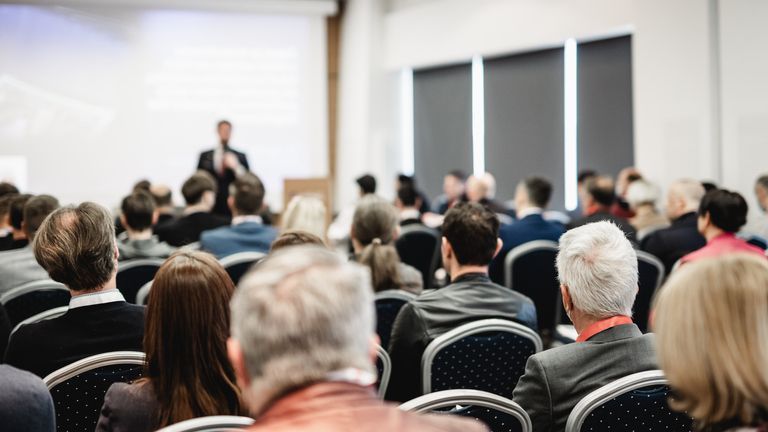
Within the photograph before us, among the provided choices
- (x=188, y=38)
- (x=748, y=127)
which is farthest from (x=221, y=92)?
(x=748, y=127)

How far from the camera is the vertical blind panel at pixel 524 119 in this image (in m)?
9.73

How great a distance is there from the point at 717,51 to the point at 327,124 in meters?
5.54

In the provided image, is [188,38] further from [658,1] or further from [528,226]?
[528,226]

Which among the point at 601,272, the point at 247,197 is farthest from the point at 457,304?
the point at 247,197

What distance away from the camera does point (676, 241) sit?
5137mm

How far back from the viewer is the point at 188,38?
35.0 feet

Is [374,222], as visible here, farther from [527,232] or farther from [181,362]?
[181,362]

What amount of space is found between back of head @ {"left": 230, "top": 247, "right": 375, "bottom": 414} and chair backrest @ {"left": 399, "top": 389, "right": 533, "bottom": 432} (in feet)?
1.68

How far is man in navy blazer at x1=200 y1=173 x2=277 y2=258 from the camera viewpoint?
17.0 feet

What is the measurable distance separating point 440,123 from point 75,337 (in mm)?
9171

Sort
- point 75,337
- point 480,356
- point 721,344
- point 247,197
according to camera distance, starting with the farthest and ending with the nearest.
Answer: point 247,197
point 480,356
point 75,337
point 721,344

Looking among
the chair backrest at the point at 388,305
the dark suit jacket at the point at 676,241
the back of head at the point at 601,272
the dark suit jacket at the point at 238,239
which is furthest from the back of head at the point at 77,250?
the dark suit jacket at the point at 676,241

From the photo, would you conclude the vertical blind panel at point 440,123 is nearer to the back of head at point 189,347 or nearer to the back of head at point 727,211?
the back of head at point 727,211

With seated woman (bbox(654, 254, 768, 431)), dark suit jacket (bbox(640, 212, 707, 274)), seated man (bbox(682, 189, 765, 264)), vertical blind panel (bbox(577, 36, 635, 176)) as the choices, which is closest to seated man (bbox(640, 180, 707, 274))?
dark suit jacket (bbox(640, 212, 707, 274))
